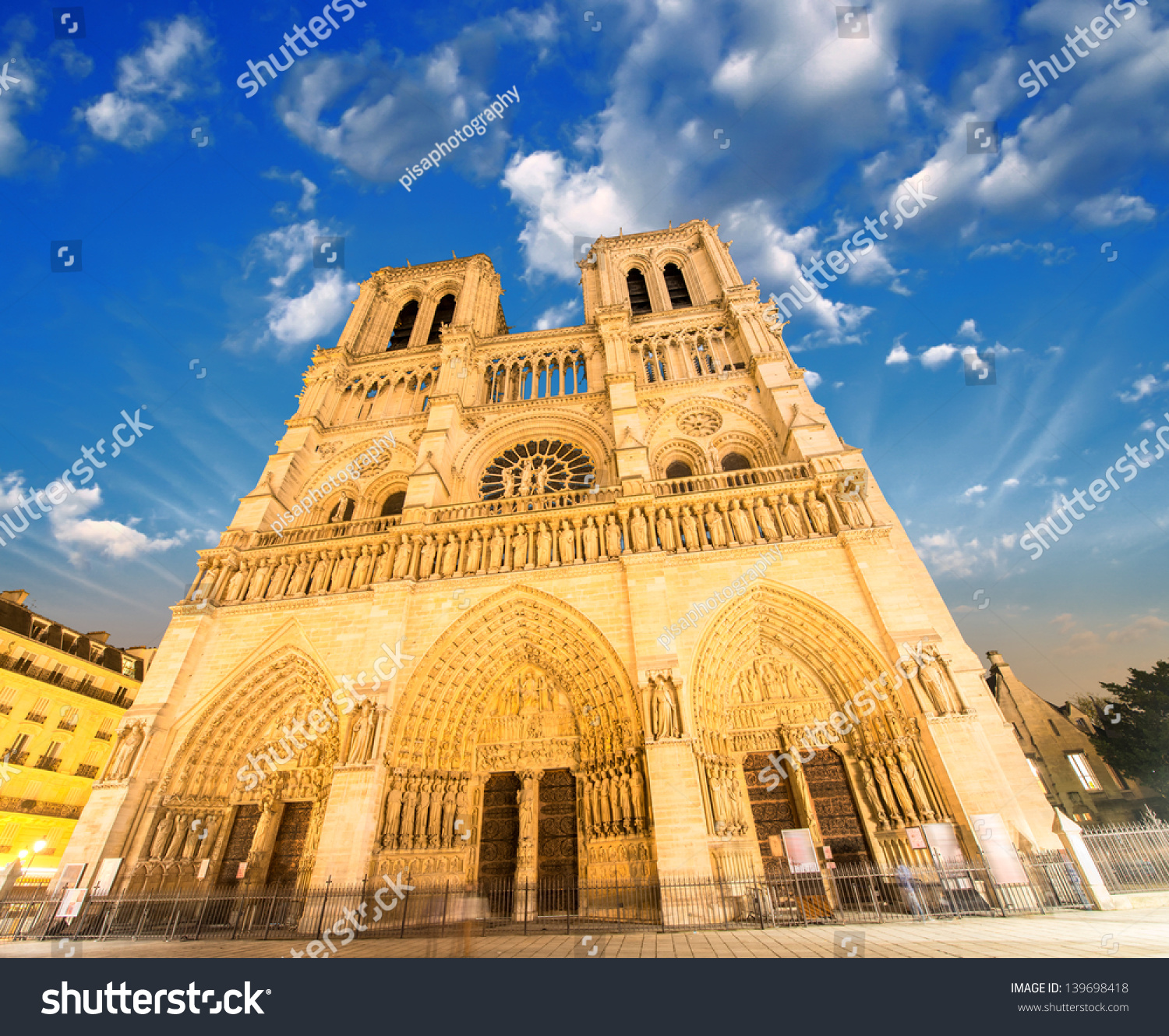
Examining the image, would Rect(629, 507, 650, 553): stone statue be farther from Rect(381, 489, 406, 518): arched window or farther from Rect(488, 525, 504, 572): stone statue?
Rect(381, 489, 406, 518): arched window

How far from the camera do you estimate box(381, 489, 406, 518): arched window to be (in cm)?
1534

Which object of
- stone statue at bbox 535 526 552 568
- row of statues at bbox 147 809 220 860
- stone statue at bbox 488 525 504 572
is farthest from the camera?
stone statue at bbox 488 525 504 572

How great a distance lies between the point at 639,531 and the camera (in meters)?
11.3

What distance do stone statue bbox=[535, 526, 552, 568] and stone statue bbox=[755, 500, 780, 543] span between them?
450 centimetres

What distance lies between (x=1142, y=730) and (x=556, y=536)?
19.4 metres

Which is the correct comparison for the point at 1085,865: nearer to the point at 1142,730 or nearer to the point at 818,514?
the point at 818,514

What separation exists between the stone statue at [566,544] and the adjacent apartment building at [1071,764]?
737 inches

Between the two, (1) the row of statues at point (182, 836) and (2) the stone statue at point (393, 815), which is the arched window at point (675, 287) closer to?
(2) the stone statue at point (393, 815)

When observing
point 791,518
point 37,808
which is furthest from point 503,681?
point 37,808

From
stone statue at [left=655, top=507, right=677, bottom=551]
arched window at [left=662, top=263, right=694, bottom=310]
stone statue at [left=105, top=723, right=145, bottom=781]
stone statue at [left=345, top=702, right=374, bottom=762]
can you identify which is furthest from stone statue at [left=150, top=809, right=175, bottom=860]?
arched window at [left=662, top=263, right=694, bottom=310]

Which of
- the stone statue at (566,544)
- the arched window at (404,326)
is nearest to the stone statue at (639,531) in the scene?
the stone statue at (566,544)

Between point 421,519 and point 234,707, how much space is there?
210 inches

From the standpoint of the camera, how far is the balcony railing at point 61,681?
53.6 feet
